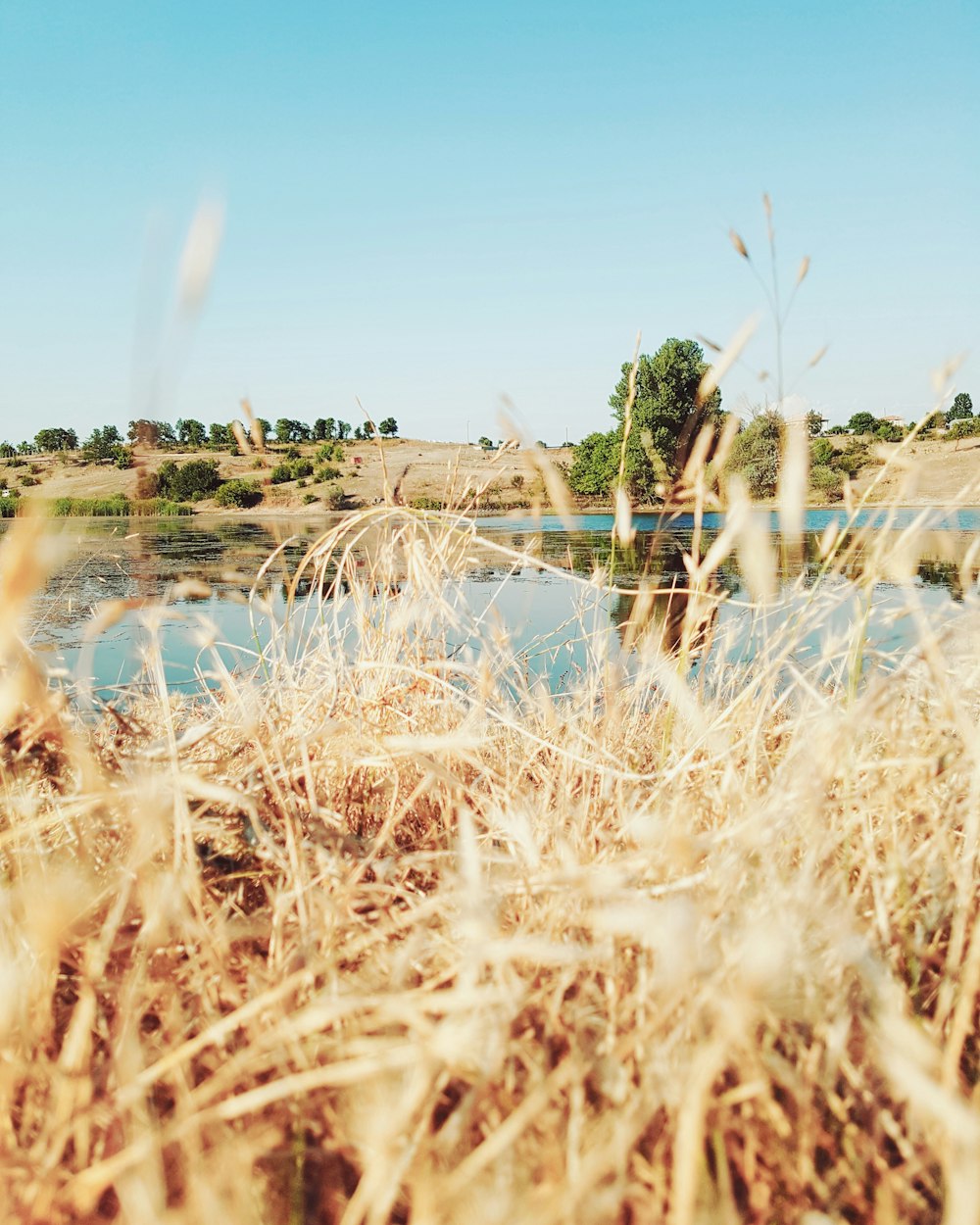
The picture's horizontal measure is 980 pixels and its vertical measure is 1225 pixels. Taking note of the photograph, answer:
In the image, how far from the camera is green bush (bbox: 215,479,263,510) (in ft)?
100

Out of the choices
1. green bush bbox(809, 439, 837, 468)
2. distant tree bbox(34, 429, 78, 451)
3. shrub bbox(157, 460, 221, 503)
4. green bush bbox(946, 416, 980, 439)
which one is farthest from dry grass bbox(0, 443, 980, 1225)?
distant tree bbox(34, 429, 78, 451)

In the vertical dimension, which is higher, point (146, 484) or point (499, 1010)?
point (146, 484)

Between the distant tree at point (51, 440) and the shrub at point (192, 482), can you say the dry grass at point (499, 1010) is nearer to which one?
the shrub at point (192, 482)

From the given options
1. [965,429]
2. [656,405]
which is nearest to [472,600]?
[965,429]

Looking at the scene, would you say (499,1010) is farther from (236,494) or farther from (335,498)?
(236,494)

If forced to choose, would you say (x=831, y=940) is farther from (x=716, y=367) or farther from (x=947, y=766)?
(x=716, y=367)

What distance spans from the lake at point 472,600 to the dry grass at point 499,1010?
4.7 inches

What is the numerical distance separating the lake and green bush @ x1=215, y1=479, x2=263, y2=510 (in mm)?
7588

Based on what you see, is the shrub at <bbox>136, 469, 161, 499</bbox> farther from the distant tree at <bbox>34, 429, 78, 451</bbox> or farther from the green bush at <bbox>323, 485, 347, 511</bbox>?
the distant tree at <bbox>34, 429, 78, 451</bbox>

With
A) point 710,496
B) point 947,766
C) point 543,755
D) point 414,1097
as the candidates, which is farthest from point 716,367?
point 543,755

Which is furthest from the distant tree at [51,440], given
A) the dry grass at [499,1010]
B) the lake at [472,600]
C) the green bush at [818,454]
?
the dry grass at [499,1010]

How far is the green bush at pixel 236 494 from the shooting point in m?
30.6

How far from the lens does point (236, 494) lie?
101 feet

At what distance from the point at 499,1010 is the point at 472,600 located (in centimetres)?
634
